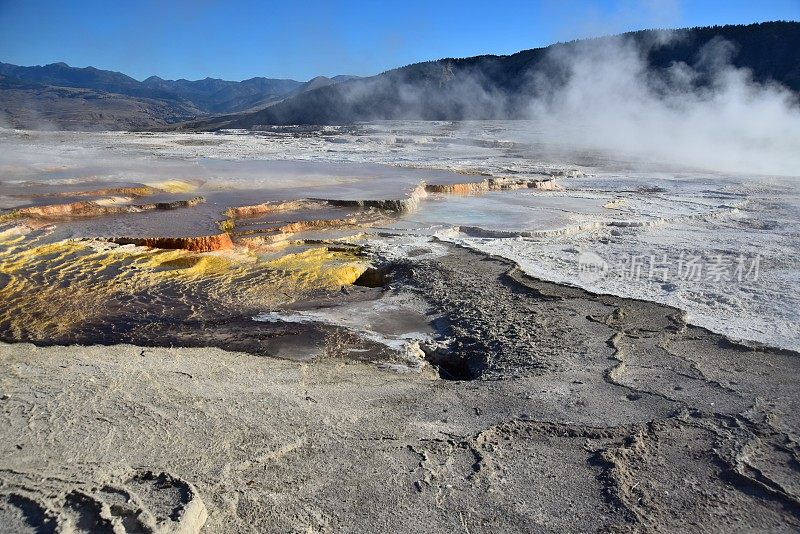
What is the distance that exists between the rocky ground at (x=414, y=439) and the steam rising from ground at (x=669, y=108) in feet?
38.4

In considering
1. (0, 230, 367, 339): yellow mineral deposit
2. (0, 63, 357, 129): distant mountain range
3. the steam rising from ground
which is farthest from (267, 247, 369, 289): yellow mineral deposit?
(0, 63, 357, 129): distant mountain range

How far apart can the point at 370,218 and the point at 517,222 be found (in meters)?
1.64

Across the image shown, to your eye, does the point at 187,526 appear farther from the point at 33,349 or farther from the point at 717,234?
the point at 717,234

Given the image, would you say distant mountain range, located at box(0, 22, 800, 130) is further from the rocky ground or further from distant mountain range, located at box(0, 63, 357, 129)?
the rocky ground

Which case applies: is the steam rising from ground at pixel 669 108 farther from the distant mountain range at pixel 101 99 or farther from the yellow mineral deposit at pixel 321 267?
the distant mountain range at pixel 101 99

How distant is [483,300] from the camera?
3914mm

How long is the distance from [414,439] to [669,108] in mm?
25724

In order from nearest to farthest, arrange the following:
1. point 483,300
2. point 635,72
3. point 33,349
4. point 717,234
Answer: point 33,349
point 483,300
point 717,234
point 635,72

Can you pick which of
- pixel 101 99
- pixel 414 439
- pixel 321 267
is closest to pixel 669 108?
pixel 321 267

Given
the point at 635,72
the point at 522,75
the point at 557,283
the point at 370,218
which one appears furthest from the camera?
the point at 522,75

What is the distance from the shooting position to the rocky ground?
1.82 meters

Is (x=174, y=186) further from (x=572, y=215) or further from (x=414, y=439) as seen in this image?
(x=414, y=439)

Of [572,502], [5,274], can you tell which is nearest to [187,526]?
[572,502]

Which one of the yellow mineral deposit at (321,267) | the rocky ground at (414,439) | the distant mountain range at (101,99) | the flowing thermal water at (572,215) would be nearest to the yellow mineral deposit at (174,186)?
the flowing thermal water at (572,215)
